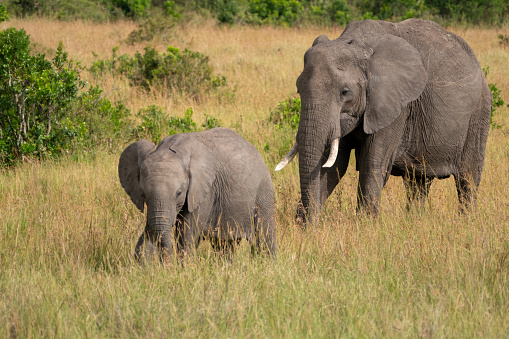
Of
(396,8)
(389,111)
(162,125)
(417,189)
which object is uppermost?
(389,111)

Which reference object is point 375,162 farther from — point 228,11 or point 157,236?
point 228,11

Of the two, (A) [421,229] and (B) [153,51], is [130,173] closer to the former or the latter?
(A) [421,229]

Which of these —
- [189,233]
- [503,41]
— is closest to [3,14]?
[189,233]

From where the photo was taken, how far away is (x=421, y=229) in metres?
4.94

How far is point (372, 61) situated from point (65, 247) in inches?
114

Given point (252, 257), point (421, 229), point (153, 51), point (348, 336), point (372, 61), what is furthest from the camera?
point (153, 51)

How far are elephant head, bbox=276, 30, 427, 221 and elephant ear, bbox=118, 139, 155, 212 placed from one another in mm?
1260

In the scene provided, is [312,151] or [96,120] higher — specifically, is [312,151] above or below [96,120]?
above

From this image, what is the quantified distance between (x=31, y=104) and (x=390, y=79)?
4376 millimetres

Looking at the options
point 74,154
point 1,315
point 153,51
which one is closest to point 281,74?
point 153,51

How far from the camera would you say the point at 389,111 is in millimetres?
5301

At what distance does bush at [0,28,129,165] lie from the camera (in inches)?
287

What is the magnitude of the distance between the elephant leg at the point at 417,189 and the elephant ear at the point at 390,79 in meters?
1.04

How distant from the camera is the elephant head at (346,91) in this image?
503 cm
